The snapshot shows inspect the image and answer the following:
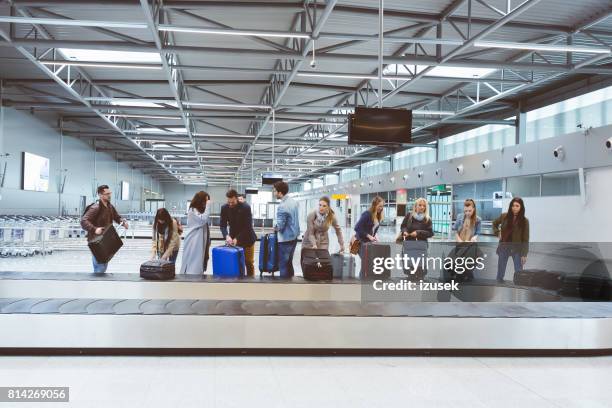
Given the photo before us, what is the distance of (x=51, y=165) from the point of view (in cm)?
2388

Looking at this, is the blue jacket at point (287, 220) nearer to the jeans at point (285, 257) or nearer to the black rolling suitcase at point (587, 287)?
the jeans at point (285, 257)

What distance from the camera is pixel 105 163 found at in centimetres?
3578

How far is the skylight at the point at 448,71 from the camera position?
15602 mm

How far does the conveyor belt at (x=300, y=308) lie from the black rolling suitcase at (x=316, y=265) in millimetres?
1609

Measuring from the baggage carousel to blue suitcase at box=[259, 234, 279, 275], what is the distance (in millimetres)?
2211

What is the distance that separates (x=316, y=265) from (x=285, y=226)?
0.74 m

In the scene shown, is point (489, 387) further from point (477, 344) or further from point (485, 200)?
point (485, 200)

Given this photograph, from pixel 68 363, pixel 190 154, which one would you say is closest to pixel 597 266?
pixel 68 363

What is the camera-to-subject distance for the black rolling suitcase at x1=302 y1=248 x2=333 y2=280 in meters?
7.53

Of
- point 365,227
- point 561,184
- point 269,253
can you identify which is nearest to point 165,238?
point 269,253

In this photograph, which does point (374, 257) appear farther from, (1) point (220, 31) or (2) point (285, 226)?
(1) point (220, 31)

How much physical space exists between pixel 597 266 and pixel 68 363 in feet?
19.4

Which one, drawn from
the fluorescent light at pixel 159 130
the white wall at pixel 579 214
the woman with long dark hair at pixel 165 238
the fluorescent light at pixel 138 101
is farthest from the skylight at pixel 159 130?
the woman with long dark hair at pixel 165 238

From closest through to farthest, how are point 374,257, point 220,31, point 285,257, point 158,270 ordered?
1. point 374,257
2. point 158,270
3. point 285,257
4. point 220,31
